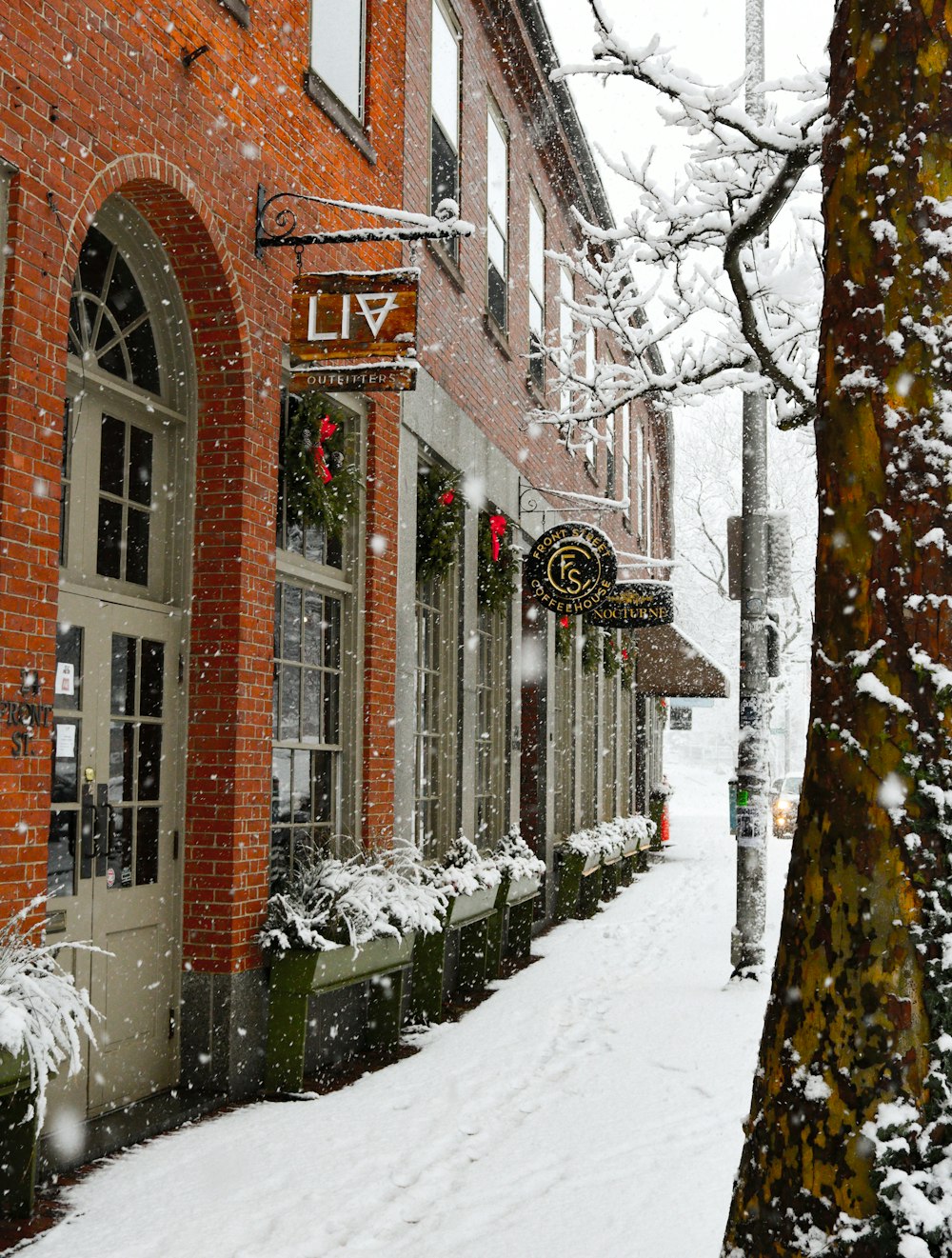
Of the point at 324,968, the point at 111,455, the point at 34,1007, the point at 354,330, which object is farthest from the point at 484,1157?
the point at 354,330

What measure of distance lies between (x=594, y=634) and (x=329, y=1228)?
12.9 metres

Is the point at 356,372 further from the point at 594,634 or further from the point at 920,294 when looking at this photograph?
the point at 594,634

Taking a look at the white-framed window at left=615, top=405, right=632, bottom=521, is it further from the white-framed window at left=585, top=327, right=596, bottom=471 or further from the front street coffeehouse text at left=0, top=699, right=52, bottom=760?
the front street coffeehouse text at left=0, top=699, right=52, bottom=760

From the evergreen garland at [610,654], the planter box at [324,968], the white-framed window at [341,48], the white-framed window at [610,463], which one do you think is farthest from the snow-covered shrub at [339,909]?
the white-framed window at [610,463]

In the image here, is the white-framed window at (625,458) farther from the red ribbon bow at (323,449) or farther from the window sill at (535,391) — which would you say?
the red ribbon bow at (323,449)

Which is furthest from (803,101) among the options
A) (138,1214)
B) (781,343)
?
(138,1214)

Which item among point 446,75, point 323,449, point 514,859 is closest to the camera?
point 323,449

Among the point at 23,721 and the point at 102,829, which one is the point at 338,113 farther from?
the point at 23,721

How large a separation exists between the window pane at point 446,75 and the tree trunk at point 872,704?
7694mm

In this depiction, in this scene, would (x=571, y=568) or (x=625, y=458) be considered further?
(x=625, y=458)

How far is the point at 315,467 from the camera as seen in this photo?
7270mm

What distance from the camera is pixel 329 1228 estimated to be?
4512 millimetres

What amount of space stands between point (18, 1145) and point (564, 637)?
1109 centimetres

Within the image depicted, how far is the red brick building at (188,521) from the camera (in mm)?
4832
